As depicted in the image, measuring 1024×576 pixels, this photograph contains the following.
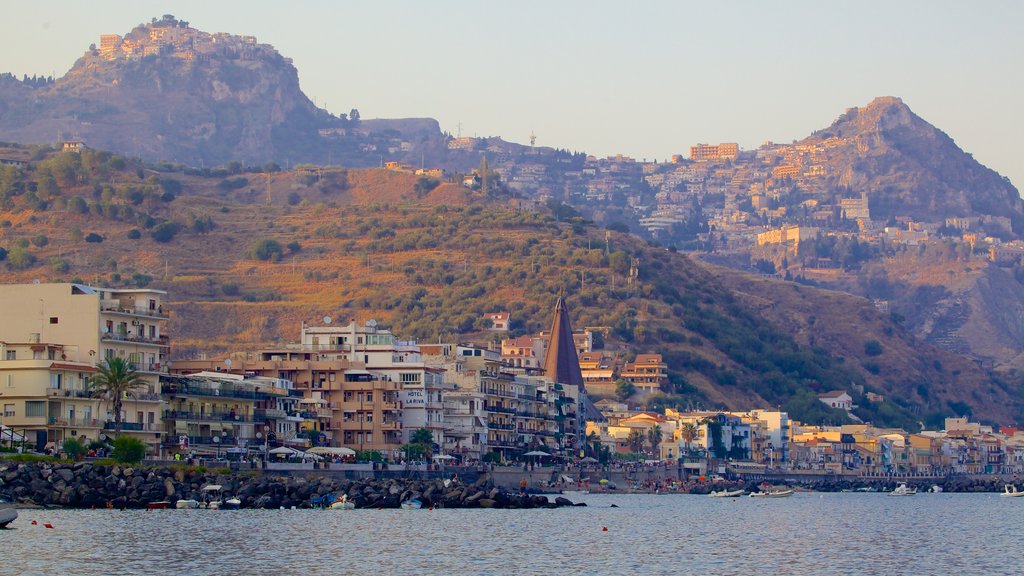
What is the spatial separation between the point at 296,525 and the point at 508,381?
62.7 meters

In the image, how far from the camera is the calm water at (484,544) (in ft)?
193

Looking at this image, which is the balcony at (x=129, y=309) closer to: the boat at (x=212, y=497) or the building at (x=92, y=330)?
the building at (x=92, y=330)

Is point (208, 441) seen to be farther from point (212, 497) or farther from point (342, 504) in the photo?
point (212, 497)

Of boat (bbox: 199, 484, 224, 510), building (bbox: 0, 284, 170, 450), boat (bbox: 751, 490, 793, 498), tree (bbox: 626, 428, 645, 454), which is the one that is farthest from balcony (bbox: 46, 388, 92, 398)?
tree (bbox: 626, 428, 645, 454)

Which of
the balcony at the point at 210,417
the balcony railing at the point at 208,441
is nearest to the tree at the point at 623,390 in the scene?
the balcony at the point at 210,417

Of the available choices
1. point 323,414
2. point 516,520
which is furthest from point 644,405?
point 516,520

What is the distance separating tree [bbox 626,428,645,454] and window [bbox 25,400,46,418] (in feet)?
270

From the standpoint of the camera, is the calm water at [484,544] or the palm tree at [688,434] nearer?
the calm water at [484,544]

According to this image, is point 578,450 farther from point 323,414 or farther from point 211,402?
point 211,402

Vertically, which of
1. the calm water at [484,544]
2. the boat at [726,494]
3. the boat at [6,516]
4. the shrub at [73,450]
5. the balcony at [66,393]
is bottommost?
the calm water at [484,544]

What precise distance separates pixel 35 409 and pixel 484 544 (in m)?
29.0

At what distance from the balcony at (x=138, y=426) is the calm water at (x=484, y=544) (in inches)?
495

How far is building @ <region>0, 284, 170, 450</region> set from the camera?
93000 mm

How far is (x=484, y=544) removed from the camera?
68812mm
